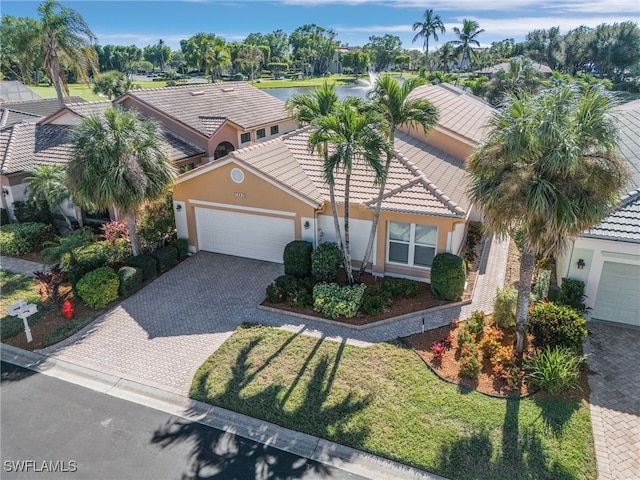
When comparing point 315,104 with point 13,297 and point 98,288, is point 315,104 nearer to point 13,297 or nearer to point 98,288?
point 98,288

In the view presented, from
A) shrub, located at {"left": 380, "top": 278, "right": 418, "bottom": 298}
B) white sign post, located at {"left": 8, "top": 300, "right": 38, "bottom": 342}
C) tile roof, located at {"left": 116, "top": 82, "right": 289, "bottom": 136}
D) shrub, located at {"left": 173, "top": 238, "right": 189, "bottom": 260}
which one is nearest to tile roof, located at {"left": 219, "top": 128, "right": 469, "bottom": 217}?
shrub, located at {"left": 380, "top": 278, "right": 418, "bottom": 298}

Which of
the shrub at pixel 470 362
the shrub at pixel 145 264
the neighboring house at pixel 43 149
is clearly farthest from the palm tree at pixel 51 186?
the shrub at pixel 470 362

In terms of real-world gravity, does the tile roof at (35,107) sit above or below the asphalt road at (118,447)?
above

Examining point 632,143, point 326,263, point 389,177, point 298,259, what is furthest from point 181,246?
point 632,143

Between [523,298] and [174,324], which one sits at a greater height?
[523,298]

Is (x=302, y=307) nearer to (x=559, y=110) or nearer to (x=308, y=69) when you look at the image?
(x=559, y=110)

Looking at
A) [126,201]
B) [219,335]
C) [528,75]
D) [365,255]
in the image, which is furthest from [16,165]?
[528,75]

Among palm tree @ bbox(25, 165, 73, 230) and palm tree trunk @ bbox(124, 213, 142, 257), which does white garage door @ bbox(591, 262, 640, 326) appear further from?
palm tree @ bbox(25, 165, 73, 230)

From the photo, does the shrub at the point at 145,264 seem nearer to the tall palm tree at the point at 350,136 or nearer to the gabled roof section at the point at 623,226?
the tall palm tree at the point at 350,136
